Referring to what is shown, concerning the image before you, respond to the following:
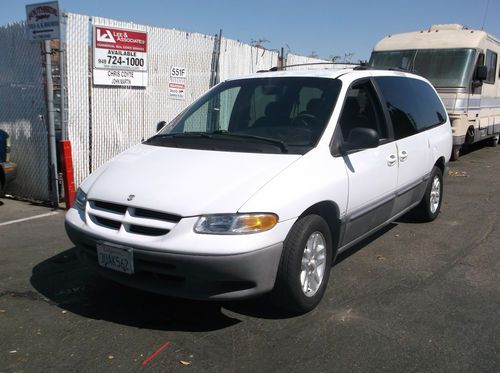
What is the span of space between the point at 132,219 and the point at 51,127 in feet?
14.6

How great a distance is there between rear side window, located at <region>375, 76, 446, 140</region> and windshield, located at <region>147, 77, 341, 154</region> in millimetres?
959

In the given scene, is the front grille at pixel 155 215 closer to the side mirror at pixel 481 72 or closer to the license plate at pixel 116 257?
the license plate at pixel 116 257

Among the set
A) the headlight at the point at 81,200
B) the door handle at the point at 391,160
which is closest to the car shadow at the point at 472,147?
the door handle at the point at 391,160

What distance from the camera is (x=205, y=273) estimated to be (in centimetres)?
322

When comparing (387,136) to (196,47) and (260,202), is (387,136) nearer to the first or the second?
(260,202)

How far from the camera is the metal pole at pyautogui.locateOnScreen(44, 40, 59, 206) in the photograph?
275 inches

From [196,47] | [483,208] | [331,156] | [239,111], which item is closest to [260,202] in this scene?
[331,156]

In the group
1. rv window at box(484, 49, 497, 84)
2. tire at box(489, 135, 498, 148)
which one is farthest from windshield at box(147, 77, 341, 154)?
tire at box(489, 135, 498, 148)

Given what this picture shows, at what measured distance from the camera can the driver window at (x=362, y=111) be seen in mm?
4426

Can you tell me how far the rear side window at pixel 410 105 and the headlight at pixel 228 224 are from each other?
7.94 ft

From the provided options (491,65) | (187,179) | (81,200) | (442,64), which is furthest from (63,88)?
(491,65)

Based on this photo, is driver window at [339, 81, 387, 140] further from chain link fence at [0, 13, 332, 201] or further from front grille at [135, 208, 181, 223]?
chain link fence at [0, 13, 332, 201]

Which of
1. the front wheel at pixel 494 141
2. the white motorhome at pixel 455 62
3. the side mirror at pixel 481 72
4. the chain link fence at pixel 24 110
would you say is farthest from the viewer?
the front wheel at pixel 494 141

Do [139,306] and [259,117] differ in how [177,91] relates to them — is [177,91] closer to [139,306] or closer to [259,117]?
[259,117]
